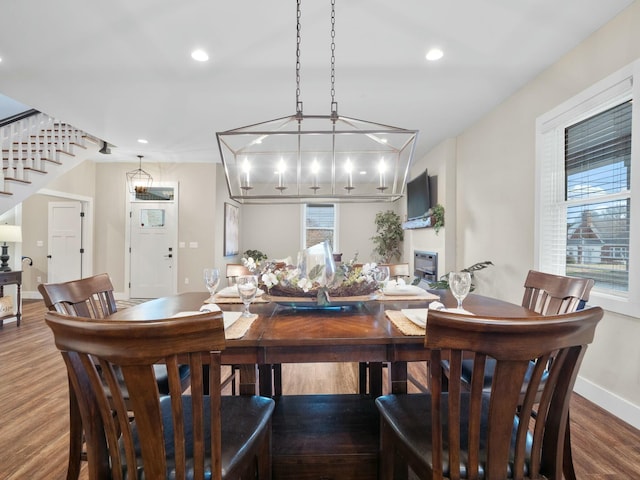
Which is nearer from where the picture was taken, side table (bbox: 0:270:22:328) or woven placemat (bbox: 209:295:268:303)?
woven placemat (bbox: 209:295:268:303)

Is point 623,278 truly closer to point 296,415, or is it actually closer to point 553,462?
point 553,462

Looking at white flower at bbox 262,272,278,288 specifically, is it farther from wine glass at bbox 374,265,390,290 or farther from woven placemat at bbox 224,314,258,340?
wine glass at bbox 374,265,390,290

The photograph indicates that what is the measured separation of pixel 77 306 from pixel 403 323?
150cm

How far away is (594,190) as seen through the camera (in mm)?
2387

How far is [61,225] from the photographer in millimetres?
6121

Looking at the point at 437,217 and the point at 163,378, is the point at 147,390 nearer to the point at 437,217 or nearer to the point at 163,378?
the point at 163,378

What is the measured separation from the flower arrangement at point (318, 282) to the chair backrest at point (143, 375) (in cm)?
83

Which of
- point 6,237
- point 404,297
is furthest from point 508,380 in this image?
point 6,237

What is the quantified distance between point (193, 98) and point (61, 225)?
463cm

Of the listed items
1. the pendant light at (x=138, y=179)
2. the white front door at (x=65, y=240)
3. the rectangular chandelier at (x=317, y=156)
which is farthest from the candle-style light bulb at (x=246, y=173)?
the white front door at (x=65, y=240)

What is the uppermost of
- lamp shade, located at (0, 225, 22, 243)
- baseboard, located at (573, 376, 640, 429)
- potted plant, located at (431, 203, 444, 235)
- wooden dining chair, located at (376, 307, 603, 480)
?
potted plant, located at (431, 203, 444, 235)

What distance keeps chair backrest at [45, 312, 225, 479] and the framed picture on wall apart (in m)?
5.67

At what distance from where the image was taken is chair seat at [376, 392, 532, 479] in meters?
0.90

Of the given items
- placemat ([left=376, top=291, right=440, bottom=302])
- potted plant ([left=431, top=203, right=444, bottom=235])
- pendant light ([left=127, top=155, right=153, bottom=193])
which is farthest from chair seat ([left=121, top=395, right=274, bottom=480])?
pendant light ([left=127, top=155, right=153, bottom=193])
